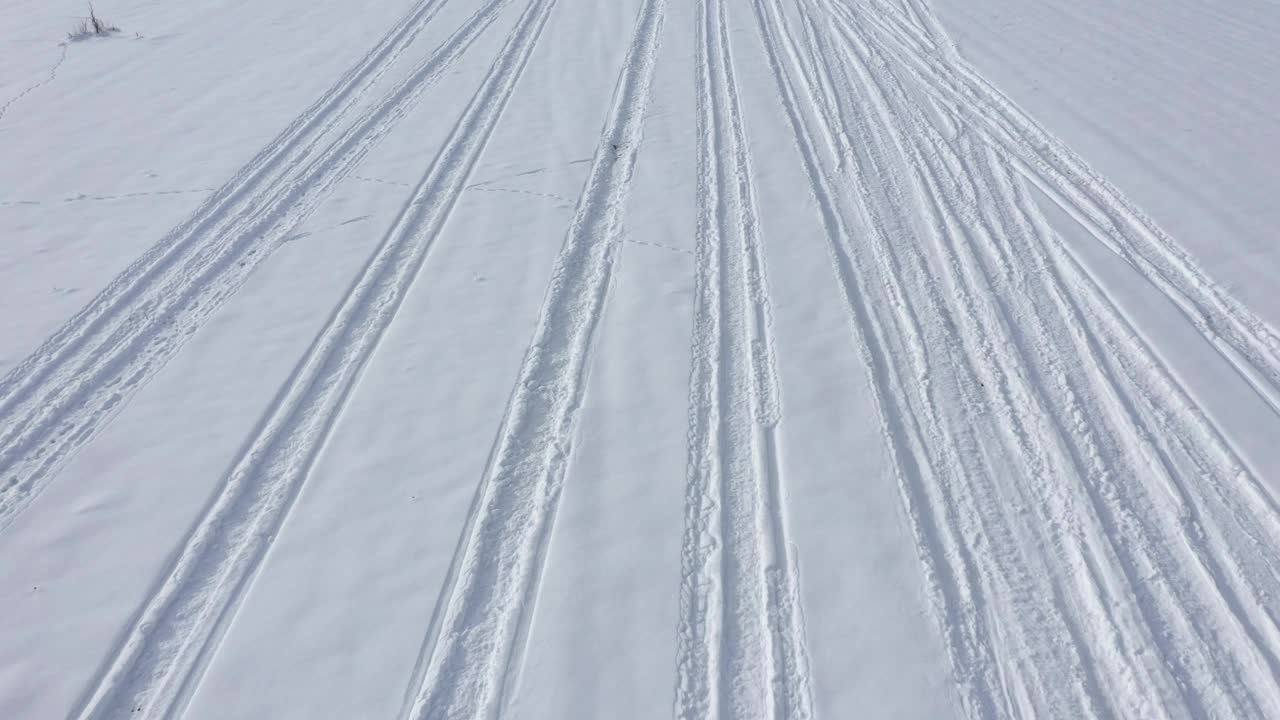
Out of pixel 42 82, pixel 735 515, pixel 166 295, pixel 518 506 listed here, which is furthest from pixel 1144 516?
pixel 42 82

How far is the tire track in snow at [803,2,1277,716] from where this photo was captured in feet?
9.73

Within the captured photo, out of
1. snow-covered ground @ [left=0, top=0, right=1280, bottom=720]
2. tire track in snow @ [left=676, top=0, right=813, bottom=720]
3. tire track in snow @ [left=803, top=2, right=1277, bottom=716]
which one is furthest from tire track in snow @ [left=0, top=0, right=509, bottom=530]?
tire track in snow @ [left=803, top=2, right=1277, bottom=716]

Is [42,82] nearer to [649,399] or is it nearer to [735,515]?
[649,399]

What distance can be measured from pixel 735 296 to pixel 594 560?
2.16m

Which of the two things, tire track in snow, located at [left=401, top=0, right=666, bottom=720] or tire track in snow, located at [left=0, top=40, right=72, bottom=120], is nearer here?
tire track in snow, located at [left=401, top=0, right=666, bottom=720]

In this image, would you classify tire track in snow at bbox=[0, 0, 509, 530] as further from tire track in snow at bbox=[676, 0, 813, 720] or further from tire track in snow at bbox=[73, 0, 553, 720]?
tire track in snow at bbox=[676, 0, 813, 720]

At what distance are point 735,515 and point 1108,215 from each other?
3852 mm

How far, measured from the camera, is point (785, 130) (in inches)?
282

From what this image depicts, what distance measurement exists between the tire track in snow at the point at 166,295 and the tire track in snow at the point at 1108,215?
16.9 ft

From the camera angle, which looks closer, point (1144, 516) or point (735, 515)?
point (1144, 516)

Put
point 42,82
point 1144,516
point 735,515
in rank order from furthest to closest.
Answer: point 42,82, point 735,515, point 1144,516

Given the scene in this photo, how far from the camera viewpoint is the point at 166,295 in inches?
208

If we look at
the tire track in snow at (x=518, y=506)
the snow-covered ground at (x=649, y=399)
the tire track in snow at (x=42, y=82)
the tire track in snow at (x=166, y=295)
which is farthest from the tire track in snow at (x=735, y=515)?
the tire track in snow at (x=42, y=82)

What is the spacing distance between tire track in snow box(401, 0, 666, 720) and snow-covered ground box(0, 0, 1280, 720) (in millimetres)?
18
